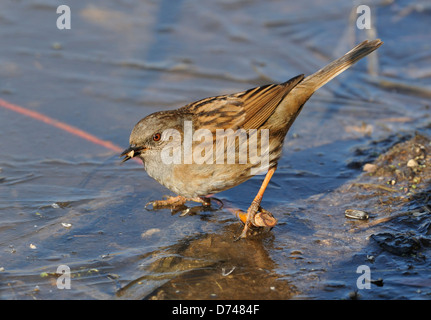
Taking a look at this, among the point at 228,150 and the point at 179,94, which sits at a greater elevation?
the point at 179,94

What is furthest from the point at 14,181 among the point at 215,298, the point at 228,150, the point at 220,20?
the point at 220,20

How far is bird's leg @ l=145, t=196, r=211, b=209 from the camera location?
6.05 metres

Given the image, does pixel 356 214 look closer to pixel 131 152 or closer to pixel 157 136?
pixel 157 136

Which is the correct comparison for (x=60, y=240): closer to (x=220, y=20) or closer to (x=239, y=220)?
(x=239, y=220)

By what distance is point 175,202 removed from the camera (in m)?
6.12

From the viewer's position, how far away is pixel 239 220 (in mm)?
5867

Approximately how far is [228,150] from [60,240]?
1.84m

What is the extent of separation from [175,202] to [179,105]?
2.59m

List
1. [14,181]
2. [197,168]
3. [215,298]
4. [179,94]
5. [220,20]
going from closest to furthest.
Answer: [215,298], [197,168], [14,181], [179,94], [220,20]

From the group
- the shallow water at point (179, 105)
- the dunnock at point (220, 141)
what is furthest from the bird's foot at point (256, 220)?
the shallow water at point (179, 105)
